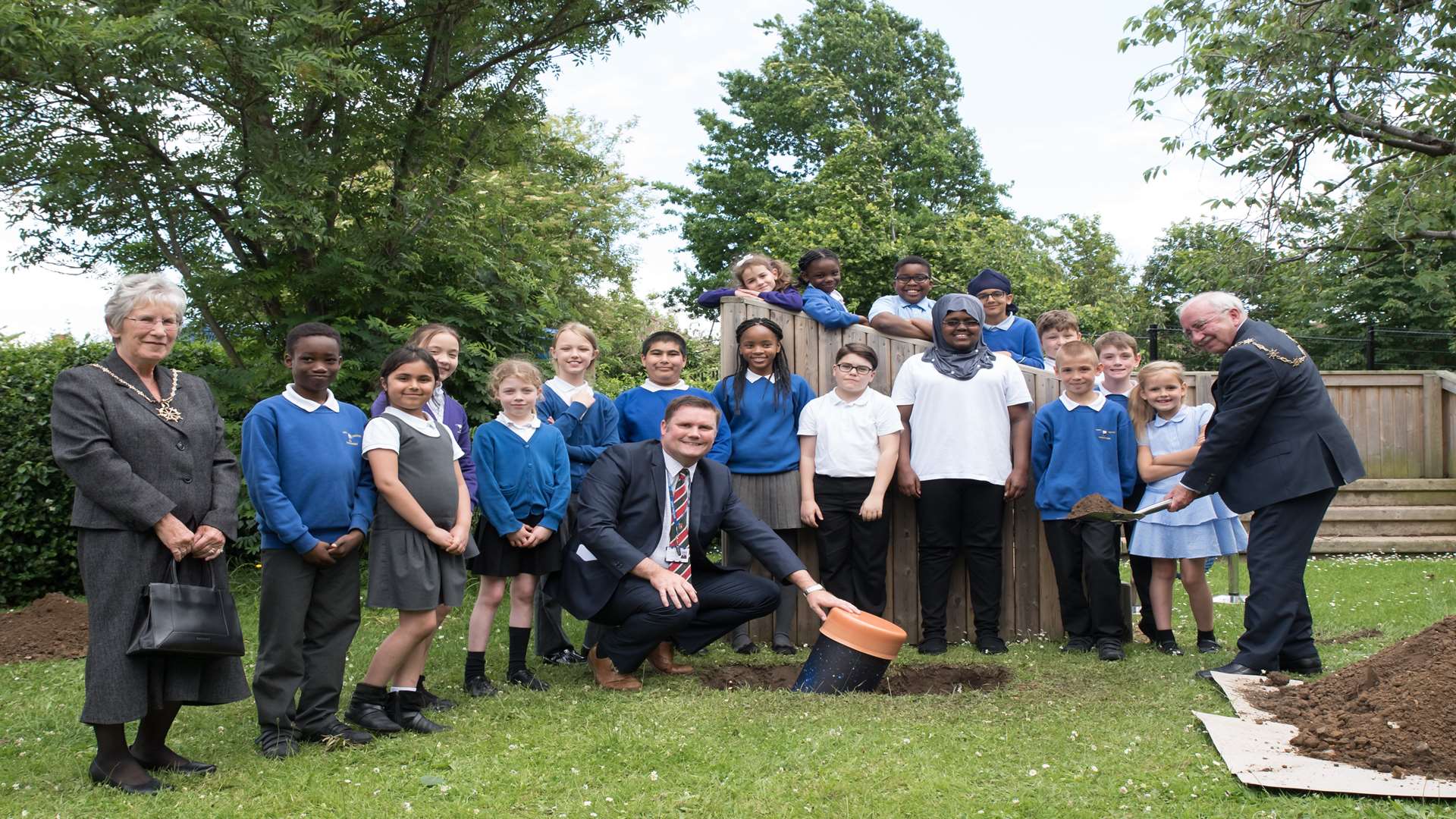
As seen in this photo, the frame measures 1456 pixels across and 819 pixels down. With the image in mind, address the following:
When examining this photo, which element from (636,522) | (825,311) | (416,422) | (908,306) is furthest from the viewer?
(908,306)

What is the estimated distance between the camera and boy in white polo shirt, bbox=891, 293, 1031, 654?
6414 millimetres

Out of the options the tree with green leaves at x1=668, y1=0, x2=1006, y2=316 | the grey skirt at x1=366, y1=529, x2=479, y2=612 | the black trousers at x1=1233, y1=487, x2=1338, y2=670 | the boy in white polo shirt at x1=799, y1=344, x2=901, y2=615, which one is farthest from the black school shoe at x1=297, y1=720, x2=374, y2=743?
the tree with green leaves at x1=668, y1=0, x2=1006, y2=316

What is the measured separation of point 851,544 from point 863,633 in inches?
55.5

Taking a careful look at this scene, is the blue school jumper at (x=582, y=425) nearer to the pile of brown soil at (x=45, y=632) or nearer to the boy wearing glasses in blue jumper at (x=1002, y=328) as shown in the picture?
the boy wearing glasses in blue jumper at (x=1002, y=328)

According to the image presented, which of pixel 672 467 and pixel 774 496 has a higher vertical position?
pixel 672 467

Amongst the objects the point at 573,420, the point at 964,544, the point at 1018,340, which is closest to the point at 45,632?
the point at 573,420

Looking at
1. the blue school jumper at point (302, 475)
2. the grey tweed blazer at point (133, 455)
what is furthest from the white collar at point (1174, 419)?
the grey tweed blazer at point (133, 455)

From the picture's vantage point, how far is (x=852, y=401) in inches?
256

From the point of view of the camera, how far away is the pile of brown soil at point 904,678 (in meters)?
5.58

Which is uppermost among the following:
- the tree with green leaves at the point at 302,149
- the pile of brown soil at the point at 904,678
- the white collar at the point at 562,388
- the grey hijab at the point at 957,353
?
the tree with green leaves at the point at 302,149

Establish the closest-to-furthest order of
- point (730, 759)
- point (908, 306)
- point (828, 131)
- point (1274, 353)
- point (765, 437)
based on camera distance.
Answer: point (730, 759) → point (1274, 353) → point (765, 437) → point (908, 306) → point (828, 131)

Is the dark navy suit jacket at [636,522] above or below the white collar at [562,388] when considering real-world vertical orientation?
below

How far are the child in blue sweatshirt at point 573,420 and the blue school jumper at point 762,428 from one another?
71 centimetres

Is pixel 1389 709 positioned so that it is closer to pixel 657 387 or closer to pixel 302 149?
pixel 657 387
